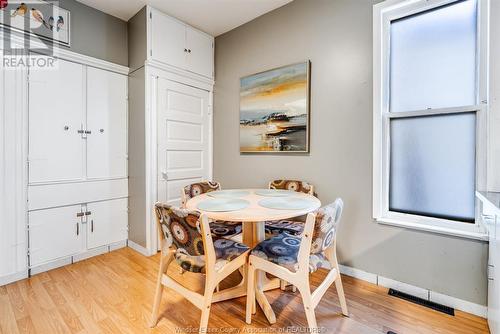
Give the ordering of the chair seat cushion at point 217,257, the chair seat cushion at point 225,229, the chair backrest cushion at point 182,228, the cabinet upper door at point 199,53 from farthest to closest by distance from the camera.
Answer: the cabinet upper door at point 199,53
the chair seat cushion at point 225,229
the chair seat cushion at point 217,257
the chair backrest cushion at point 182,228

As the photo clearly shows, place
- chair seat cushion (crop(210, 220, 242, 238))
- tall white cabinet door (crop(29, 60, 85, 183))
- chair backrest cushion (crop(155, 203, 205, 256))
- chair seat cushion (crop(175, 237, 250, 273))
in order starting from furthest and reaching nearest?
tall white cabinet door (crop(29, 60, 85, 183)) → chair seat cushion (crop(210, 220, 242, 238)) → chair seat cushion (crop(175, 237, 250, 273)) → chair backrest cushion (crop(155, 203, 205, 256))

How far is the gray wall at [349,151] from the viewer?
1.82 meters

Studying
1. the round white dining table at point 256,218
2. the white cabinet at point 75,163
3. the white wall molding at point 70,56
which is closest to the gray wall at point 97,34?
the white wall molding at point 70,56

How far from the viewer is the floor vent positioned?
1.74m

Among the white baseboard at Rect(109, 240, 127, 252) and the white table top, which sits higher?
the white table top

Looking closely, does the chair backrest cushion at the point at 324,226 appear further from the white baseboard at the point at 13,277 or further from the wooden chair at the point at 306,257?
the white baseboard at the point at 13,277

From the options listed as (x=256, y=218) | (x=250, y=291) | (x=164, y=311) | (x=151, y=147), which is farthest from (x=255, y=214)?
(x=151, y=147)

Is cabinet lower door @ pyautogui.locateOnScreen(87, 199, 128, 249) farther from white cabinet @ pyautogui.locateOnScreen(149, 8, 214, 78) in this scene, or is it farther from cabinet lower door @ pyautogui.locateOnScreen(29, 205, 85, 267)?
white cabinet @ pyautogui.locateOnScreen(149, 8, 214, 78)

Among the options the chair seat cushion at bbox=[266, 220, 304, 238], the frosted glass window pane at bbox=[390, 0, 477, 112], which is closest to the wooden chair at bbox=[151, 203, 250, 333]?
the chair seat cushion at bbox=[266, 220, 304, 238]

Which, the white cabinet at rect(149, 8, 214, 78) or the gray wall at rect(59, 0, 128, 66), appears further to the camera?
the white cabinet at rect(149, 8, 214, 78)

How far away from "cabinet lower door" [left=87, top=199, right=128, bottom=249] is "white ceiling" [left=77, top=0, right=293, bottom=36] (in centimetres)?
212

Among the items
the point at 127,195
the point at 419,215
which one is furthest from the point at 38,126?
the point at 419,215

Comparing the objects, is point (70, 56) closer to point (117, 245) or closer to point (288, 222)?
point (117, 245)

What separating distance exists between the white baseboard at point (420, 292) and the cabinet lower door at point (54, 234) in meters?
2.69
